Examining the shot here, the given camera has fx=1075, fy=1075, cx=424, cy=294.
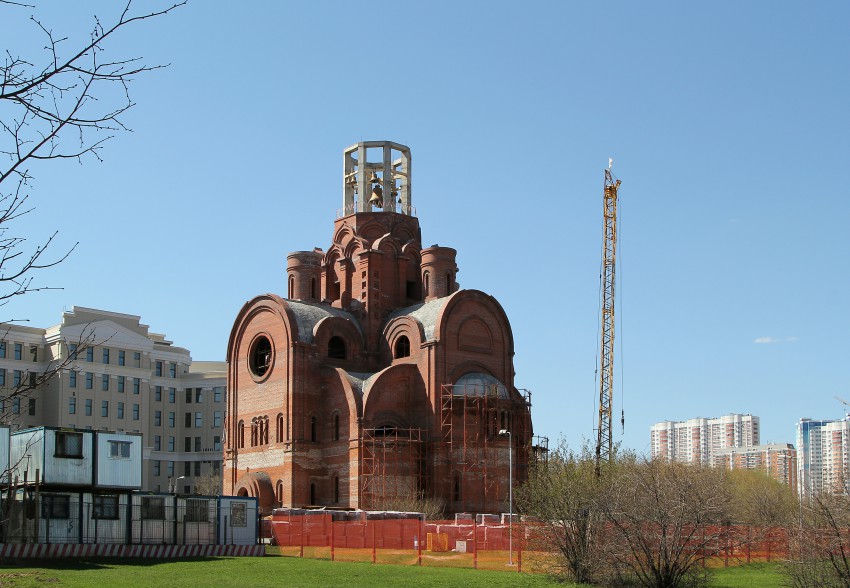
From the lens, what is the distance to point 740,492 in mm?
84562

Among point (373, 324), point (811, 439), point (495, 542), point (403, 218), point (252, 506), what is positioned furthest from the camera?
point (811, 439)

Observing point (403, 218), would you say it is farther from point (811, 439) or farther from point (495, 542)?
point (811, 439)

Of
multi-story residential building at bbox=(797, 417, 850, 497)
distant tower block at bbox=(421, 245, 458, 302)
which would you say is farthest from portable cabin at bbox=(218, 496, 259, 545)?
multi-story residential building at bbox=(797, 417, 850, 497)

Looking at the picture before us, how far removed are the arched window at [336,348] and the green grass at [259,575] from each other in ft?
95.7

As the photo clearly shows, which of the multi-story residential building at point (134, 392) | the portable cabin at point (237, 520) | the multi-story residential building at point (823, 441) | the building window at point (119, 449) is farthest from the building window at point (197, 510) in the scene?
the multi-story residential building at point (823, 441)

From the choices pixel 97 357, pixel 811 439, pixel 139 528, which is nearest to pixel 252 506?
pixel 139 528

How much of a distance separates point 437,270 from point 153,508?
30189 millimetres

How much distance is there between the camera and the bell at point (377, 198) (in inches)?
2980

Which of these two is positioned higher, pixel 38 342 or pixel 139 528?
pixel 38 342

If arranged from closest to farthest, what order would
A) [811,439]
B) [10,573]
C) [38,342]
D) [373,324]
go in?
1. [10,573]
2. [373,324]
3. [38,342]
4. [811,439]

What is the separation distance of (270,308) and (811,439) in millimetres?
142683

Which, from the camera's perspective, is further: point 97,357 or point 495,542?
point 97,357

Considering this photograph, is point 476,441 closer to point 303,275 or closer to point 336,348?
point 336,348

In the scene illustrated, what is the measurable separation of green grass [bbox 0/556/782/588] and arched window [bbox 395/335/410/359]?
2894 cm
